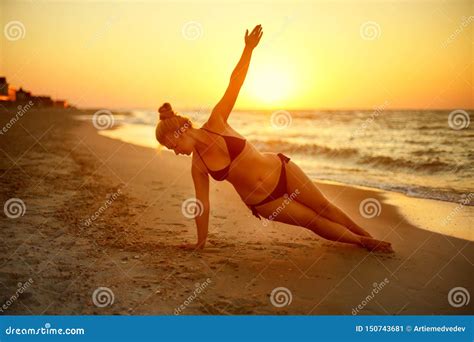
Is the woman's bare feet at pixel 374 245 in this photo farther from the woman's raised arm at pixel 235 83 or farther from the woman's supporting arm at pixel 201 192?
the woman's raised arm at pixel 235 83

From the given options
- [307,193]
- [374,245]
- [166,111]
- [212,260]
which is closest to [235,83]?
[166,111]

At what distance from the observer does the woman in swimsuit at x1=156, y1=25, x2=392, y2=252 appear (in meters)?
3.41

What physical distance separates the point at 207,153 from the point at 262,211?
2.25ft

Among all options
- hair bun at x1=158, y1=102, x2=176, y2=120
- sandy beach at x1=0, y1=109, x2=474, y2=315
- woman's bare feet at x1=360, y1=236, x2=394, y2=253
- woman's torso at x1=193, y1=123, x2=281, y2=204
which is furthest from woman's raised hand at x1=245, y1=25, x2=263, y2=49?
woman's bare feet at x1=360, y1=236, x2=394, y2=253

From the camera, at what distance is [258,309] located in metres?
2.84

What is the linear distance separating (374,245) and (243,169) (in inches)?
54.1

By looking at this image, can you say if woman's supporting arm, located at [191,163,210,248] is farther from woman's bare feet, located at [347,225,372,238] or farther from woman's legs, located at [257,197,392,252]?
woman's bare feet, located at [347,225,372,238]

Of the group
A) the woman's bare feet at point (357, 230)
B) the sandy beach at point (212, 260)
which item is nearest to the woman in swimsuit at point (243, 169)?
the woman's bare feet at point (357, 230)

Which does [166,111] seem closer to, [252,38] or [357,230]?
[252,38]

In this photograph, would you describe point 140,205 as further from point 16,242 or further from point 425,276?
point 425,276

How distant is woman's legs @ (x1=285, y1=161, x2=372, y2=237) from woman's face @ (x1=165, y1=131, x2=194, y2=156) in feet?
2.81

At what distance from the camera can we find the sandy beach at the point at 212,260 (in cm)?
293

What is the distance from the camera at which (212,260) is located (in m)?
3.53

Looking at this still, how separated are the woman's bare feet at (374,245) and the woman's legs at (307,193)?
1.00 ft
